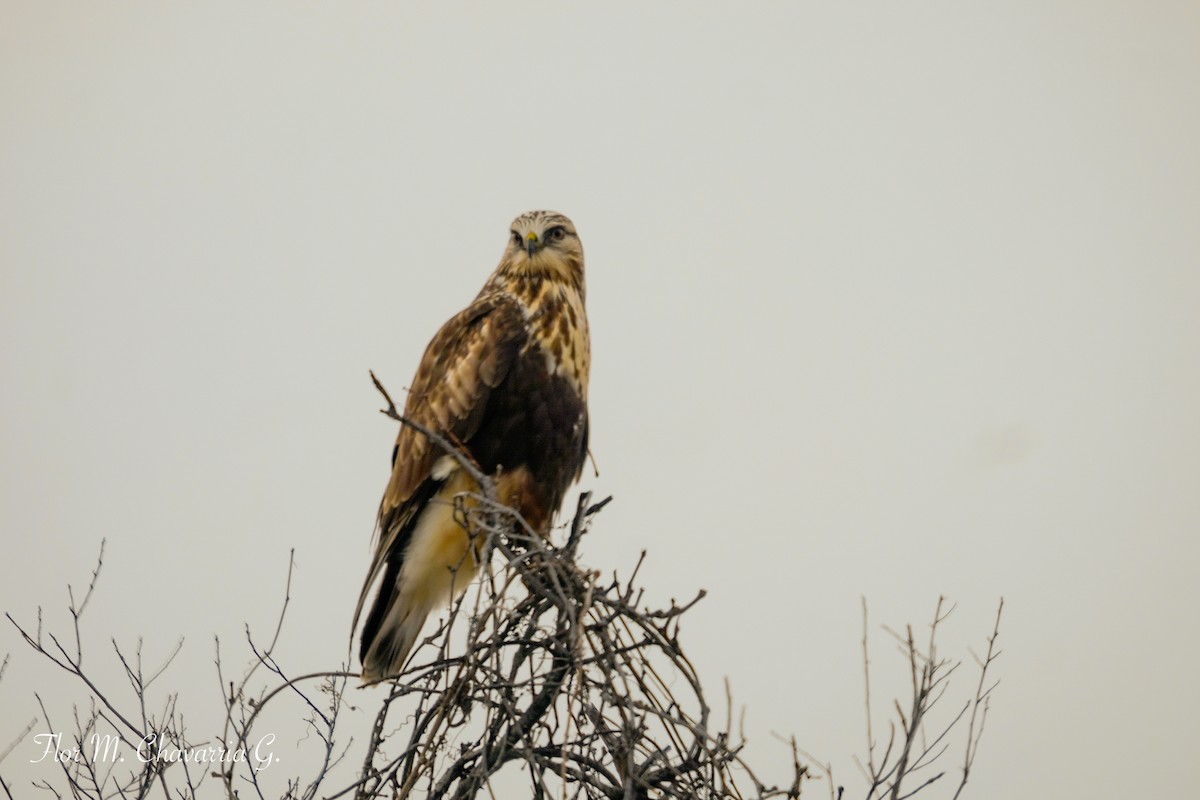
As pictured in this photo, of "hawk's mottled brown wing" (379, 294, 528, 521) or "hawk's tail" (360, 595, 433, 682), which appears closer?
"hawk's tail" (360, 595, 433, 682)

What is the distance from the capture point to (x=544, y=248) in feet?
13.1

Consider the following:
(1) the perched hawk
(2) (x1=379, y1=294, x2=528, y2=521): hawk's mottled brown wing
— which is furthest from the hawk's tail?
(2) (x1=379, y1=294, x2=528, y2=521): hawk's mottled brown wing

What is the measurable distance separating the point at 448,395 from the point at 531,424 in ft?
0.92

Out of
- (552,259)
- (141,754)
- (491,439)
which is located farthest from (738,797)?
(552,259)

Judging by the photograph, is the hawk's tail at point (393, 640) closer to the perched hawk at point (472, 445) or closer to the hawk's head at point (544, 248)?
the perched hawk at point (472, 445)

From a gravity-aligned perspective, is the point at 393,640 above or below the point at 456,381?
below

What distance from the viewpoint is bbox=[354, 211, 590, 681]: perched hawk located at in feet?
11.9

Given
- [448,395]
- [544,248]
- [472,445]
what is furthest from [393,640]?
[544,248]

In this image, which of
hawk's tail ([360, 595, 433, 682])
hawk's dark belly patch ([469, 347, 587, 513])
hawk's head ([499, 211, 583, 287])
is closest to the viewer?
hawk's tail ([360, 595, 433, 682])

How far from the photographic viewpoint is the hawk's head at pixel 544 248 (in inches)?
156

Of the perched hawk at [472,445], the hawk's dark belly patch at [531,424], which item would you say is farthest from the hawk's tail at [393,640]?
the hawk's dark belly patch at [531,424]

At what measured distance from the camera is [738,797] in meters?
1.94

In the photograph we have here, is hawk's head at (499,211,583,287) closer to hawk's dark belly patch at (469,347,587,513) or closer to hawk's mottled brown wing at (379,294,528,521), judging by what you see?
hawk's mottled brown wing at (379,294,528,521)

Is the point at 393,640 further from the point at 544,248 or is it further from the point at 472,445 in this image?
the point at 544,248
